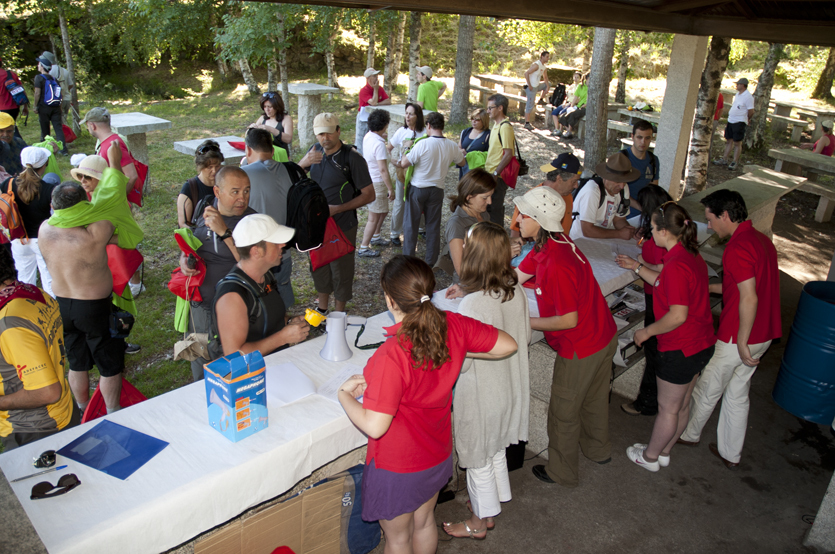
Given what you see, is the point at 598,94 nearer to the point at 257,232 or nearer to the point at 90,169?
the point at 90,169

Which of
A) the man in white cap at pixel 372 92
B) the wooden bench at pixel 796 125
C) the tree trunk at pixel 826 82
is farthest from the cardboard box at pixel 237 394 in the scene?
the tree trunk at pixel 826 82

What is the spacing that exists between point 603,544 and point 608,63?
778 centimetres

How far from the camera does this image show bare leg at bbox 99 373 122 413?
374 cm

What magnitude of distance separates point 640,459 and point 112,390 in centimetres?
367

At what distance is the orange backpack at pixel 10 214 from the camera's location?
463 cm

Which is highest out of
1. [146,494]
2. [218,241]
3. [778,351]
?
[218,241]

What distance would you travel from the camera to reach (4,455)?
2.24 m

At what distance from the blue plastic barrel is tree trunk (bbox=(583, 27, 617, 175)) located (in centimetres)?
518

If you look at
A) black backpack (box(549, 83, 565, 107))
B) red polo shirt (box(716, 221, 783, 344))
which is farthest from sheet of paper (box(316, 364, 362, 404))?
black backpack (box(549, 83, 565, 107))

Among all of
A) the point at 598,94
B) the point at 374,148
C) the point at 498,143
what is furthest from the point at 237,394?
the point at 598,94

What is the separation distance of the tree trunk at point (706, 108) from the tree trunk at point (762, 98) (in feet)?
16.6

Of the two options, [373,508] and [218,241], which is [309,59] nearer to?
[218,241]

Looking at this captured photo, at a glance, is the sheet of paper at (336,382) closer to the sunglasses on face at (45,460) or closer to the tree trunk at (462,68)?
the sunglasses on face at (45,460)

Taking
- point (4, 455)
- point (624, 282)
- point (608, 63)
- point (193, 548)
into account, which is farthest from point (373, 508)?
point (608, 63)
